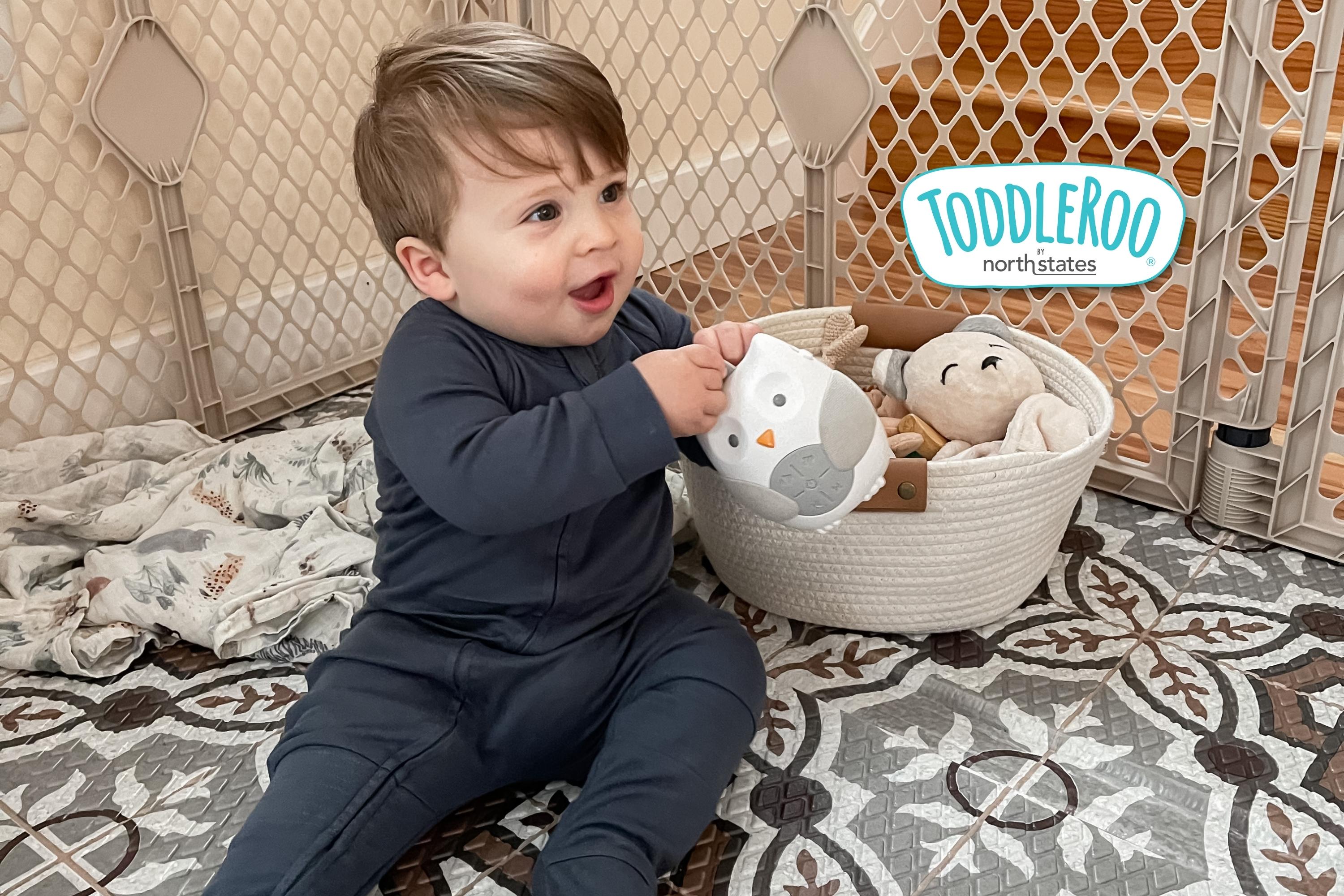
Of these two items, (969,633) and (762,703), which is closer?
(762,703)

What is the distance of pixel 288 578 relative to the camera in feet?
3.51

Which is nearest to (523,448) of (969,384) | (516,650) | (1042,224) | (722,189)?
Answer: (516,650)

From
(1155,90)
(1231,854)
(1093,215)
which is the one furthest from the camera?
(1155,90)

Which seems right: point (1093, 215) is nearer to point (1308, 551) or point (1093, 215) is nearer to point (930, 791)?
point (1308, 551)

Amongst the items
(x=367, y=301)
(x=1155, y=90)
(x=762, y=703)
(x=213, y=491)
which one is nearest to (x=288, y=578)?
(x=213, y=491)

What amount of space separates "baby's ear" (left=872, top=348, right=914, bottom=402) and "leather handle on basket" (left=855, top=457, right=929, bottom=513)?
181 millimetres

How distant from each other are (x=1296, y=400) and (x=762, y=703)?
59 cm

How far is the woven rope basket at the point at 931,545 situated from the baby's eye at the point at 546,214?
0.30 meters

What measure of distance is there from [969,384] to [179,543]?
0.74 m

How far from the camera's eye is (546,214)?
2.49 feet

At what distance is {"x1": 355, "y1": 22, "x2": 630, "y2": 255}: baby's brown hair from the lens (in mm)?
741

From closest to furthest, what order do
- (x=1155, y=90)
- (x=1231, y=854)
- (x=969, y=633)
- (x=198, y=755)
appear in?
1. (x=1231, y=854)
2. (x=198, y=755)
3. (x=969, y=633)
4. (x=1155, y=90)

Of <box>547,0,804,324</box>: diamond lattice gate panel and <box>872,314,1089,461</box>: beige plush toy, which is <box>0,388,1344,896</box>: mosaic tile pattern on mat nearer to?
<box>872,314,1089,461</box>: beige plush toy

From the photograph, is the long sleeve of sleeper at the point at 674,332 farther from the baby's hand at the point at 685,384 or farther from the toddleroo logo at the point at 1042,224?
the toddleroo logo at the point at 1042,224
